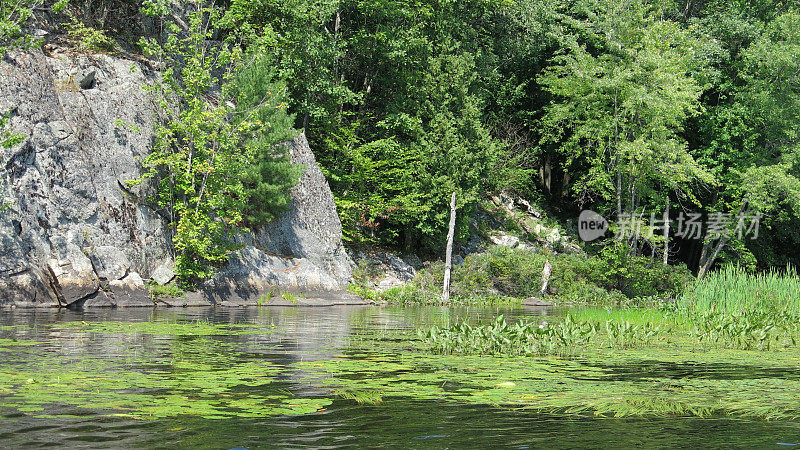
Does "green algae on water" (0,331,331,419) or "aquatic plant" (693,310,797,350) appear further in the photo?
"aquatic plant" (693,310,797,350)

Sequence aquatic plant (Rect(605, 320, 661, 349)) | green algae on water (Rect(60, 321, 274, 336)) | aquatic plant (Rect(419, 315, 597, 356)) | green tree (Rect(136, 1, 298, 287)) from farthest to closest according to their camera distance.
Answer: green tree (Rect(136, 1, 298, 287)), green algae on water (Rect(60, 321, 274, 336)), aquatic plant (Rect(605, 320, 661, 349)), aquatic plant (Rect(419, 315, 597, 356))

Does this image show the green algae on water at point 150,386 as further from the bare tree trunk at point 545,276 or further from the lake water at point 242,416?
the bare tree trunk at point 545,276

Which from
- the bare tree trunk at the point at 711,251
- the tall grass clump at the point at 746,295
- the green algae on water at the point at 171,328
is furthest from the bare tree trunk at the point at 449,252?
the green algae on water at the point at 171,328

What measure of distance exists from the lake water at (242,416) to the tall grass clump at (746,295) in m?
9.65

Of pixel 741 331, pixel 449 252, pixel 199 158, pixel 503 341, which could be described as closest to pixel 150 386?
pixel 503 341

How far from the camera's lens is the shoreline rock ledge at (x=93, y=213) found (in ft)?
56.5

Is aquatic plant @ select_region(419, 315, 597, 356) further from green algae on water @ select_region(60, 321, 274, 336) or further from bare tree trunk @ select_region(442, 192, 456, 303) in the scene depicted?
bare tree trunk @ select_region(442, 192, 456, 303)

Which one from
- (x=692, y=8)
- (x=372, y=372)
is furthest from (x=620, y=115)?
(x=372, y=372)

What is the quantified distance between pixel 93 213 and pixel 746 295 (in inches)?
653

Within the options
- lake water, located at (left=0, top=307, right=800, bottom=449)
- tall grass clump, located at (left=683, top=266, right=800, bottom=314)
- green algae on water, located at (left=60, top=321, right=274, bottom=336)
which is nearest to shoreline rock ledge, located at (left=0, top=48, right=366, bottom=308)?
green algae on water, located at (left=60, top=321, right=274, bottom=336)

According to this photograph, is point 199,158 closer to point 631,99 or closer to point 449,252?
point 449,252

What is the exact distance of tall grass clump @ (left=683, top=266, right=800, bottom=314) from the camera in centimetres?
1416

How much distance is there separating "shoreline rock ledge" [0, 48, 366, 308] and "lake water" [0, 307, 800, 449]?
928 cm

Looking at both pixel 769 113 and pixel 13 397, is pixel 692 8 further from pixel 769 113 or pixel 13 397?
pixel 13 397
